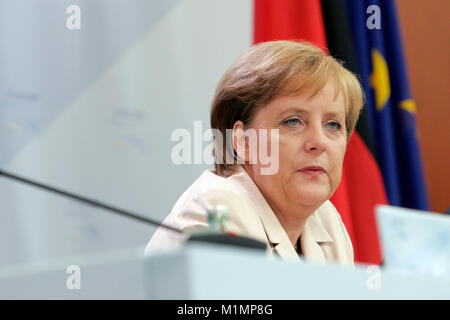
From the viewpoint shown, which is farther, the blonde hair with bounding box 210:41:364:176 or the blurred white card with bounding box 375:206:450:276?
the blonde hair with bounding box 210:41:364:176

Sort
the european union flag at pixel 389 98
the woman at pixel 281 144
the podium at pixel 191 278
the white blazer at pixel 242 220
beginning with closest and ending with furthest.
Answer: the podium at pixel 191 278, the white blazer at pixel 242 220, the woman at pixel 281 144, the european union flag at pixel 389 98

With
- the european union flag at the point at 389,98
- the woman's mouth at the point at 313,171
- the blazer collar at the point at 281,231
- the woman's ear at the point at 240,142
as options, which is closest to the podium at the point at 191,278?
the blazer collar at the point at 281,231

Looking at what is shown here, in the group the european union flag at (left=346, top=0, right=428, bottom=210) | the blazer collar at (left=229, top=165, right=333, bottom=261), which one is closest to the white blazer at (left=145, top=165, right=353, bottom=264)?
the blazer collar at (left=229, top=165, right=333, bottom=261)

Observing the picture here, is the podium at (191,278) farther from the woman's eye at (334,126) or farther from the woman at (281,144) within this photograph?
the woman's eye at (334,126)

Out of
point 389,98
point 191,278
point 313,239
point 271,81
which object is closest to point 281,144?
point 271,81

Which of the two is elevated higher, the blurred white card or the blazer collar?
the blazer collar

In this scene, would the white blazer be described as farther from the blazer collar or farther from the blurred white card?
the blurred white card

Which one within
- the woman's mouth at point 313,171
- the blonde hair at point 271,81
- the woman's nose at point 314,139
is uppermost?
the blonde hair at point 271,81

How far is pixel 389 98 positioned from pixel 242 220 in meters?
1.77

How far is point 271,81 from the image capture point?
1.96m

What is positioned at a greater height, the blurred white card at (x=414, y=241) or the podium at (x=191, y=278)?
the blurred white card at (x=414, y=241)

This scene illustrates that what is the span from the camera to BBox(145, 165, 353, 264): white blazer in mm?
1779

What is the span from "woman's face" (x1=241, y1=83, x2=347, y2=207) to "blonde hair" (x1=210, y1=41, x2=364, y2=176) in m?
0.03

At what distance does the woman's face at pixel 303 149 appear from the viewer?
6.29 ft
